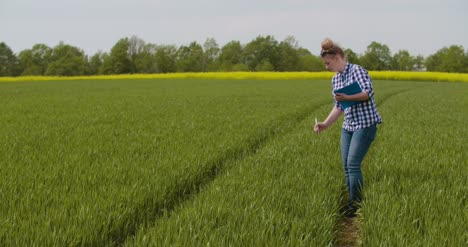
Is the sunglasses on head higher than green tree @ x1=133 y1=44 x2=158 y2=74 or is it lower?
lower

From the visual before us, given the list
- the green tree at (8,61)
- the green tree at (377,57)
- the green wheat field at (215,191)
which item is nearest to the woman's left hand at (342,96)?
the green wheat field at (215,191)

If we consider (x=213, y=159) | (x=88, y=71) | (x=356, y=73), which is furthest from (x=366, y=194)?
(x=88, y=71)

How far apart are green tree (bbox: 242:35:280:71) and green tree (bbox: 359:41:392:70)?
75.5 ft

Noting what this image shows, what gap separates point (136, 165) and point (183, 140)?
2.19 m

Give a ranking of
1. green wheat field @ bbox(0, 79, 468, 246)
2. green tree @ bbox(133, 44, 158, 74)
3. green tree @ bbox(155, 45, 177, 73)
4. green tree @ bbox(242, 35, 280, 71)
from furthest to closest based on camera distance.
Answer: green tree @ bbox(242, 35, 280, 71), green tree @ bbox(155, 45, 177, 73), green tree @ bbox(133, 44, 158, 74), green wheat field @ bbox(0, 79, 468, 246)

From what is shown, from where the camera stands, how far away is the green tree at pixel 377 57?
103269mm

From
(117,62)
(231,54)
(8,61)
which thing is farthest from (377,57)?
(8,61)

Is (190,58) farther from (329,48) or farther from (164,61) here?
(329,48)

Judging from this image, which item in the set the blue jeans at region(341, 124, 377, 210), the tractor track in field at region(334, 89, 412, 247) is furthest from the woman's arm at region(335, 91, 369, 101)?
the tractor track in field at region(334, 89, 412, 247)

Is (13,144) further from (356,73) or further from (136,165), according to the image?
(356,73)

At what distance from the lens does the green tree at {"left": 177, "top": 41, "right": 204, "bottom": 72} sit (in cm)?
10731

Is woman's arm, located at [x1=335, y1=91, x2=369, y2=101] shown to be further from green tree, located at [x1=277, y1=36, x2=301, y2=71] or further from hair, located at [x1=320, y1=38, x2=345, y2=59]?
green tree, located at [x1=277, y1=36, x2=301, y2=71]

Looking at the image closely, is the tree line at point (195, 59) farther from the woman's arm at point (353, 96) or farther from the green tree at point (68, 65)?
the woman's arm at point (353, 96)

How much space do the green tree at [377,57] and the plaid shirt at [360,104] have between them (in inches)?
4111
